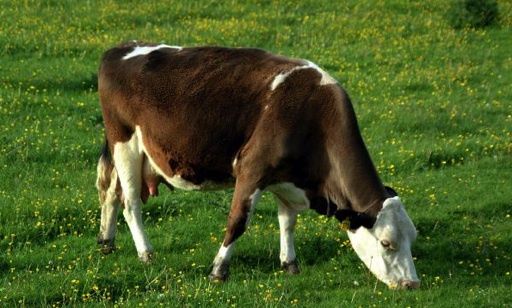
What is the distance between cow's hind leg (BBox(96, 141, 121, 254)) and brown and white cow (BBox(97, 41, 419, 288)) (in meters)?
0.02

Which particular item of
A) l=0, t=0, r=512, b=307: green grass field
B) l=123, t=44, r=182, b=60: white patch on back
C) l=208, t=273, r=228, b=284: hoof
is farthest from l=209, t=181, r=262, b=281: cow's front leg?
l=123, t=44, r=182, b=60: white patch on back

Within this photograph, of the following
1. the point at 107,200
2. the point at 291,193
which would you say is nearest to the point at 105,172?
the point at 107,200

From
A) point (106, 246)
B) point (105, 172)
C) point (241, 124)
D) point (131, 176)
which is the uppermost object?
point (241, 124)

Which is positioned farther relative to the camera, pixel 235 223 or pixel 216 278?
pixel 235 223

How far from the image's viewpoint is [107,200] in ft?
43.1

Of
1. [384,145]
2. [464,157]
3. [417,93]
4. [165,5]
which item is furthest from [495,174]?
[165,5]

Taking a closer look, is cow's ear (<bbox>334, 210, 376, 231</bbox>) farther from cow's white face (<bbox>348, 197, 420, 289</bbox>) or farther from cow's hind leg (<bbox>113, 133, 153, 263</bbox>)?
cow's hind leg (<bbox>113, 133, 153, 263</bbox>)

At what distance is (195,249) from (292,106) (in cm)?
240

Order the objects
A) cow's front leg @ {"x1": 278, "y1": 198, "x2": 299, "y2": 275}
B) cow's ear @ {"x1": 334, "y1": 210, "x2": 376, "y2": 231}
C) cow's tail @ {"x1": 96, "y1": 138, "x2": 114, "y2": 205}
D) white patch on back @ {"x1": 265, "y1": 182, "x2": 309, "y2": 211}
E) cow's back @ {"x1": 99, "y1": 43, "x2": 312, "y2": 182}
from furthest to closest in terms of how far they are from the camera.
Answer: cow's tail @ {"x1": 96, "y1": 138, "x2": 114, "y2": 205} < cow's front leg @ {"x1": 278, "y1": 198, "x2": 299, "y2": 275} < cow's back @ {"x1": 99, "y1": 43, "x2": 312, "y2": 182} < white patch on back @ {"x1": 265, "y1": 182, "x2": 309, "y2": 211} < cow's ear @ {"x1": 334, "y1": 210, "x2": 376, "y2": 231}

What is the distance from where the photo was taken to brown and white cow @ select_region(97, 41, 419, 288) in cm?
1149

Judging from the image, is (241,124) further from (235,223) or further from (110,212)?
(110,212)

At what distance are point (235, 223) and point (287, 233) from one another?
0.93 metres

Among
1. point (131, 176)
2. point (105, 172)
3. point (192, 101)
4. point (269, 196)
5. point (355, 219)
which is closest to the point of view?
point (355, 219)

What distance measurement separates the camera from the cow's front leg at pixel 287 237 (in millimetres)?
12383
